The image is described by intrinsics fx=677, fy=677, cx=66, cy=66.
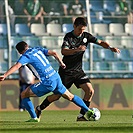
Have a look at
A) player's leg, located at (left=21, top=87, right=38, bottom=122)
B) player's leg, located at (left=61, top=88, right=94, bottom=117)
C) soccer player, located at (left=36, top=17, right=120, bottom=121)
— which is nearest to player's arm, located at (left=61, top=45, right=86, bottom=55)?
soccer player, located at (left=36, top=17, right=120, bottom=121)

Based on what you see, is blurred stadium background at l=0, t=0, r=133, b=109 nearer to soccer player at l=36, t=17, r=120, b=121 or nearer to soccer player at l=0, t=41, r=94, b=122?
soccer player at l=36, t=17, r=120, b=121

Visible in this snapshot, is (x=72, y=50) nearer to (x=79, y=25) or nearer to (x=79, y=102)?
(x=79, y=25)

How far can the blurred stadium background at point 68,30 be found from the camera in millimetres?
20047

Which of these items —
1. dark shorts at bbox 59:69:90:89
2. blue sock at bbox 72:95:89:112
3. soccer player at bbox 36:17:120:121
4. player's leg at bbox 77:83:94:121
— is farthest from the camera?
dark shorts at bbox 59:69:90:89

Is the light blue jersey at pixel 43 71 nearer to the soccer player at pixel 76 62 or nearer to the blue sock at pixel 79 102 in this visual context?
the blue sock at pixel 79 102

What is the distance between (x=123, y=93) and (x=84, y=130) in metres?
10.9

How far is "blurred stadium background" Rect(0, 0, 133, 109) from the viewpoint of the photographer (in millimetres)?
20047

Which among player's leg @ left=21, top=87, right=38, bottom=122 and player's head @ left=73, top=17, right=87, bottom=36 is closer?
player's leg @ left=21, top=87, right=38, bottom=122

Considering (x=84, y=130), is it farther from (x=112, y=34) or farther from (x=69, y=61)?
(x=112, y=34)

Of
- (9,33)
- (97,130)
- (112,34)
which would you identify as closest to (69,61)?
(97,130)

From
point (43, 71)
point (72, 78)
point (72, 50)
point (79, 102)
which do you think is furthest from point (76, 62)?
point (43, 71)

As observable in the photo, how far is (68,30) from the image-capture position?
20859mm

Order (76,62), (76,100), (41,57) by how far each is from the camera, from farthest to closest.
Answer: (76,62), (76,100), (41,57)

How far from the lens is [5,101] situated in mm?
20375
